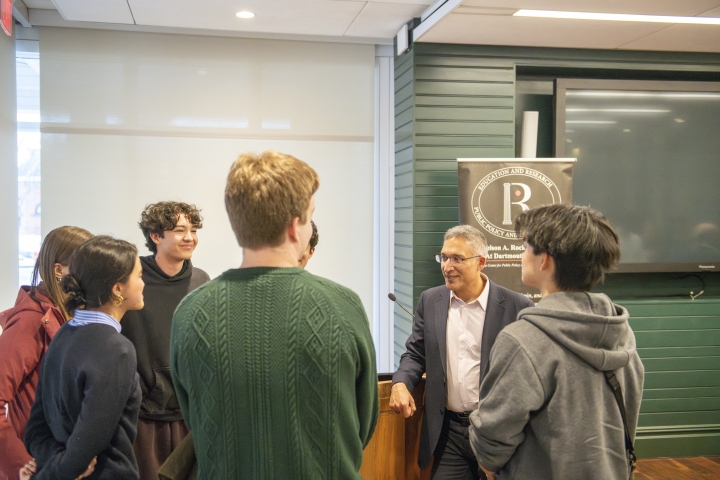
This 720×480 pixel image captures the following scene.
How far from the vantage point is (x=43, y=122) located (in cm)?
432

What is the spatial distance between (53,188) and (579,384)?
155 inches

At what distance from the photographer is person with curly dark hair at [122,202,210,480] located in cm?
219

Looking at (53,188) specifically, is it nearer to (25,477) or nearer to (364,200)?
(364,200)

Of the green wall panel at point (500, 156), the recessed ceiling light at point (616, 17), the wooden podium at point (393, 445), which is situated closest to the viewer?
the wooden podium at point (393, 445)

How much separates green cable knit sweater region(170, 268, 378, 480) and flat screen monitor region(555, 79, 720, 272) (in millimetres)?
3563

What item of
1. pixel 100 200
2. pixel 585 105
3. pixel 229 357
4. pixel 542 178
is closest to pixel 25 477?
pixel 229 357

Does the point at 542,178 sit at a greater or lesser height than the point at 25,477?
greater

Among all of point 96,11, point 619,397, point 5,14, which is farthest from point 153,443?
point 96,11

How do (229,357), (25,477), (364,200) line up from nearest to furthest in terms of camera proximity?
(229,357)
(25,477)
(364,200)

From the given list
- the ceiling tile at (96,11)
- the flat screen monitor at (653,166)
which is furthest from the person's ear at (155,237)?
the flat screen monitor at (653,166)

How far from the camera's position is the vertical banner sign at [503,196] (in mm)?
4004

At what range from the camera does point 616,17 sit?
11.8 ft

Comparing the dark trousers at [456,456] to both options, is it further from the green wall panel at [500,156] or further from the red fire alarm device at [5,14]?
the red fire alarm device at [5,14]

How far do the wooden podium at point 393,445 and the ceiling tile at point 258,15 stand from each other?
7.81 ft
